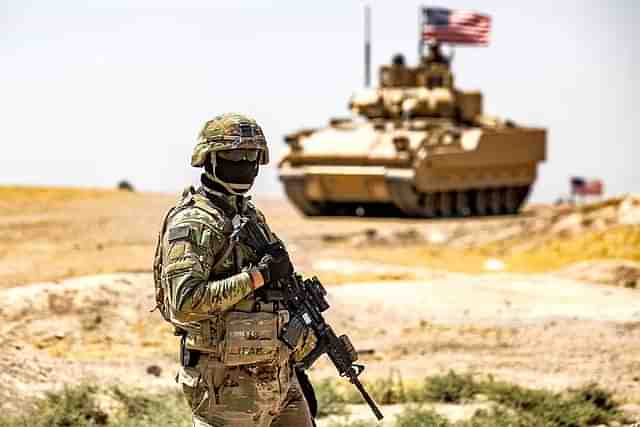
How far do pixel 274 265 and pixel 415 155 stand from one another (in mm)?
21380

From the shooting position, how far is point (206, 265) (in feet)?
19.1

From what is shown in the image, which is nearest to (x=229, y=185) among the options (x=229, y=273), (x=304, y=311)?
(x=229, y=273)

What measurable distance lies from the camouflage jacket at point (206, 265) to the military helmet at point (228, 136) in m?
0.18

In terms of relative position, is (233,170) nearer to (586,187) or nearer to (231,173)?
(231,173)

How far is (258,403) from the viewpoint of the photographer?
19.6ft

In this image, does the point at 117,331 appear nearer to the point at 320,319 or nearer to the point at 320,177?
the point at 320,319

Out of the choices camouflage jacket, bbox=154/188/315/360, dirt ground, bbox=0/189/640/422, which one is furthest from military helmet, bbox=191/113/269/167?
dirt ground, bbox=0/189/640/422

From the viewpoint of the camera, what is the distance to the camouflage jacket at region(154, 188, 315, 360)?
18.9ft

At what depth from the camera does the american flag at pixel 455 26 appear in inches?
1238

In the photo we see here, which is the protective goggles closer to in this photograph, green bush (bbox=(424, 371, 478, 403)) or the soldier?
the soldier

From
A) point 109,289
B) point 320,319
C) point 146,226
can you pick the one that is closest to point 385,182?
point 146,226

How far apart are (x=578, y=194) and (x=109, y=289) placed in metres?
22.9

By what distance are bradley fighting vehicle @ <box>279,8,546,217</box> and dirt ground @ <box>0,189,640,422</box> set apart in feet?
6.65

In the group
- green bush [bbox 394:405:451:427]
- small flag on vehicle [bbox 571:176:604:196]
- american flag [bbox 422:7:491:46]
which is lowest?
small flag on vehicle [bbox 571:176:604:196]
